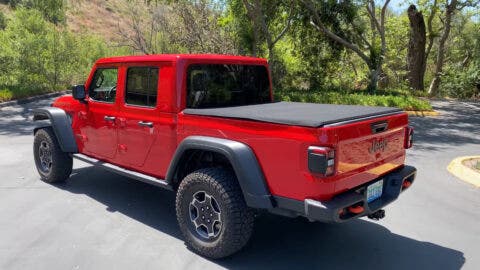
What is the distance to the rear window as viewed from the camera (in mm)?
4145

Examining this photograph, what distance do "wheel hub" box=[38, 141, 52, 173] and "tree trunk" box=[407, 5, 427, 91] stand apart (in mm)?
18882

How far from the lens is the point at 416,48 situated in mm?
20938

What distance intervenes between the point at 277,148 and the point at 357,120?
2.27 ft

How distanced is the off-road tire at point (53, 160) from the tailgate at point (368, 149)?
389cm

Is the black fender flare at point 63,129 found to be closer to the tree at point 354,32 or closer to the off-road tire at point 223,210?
the off-road tire at point 223,210

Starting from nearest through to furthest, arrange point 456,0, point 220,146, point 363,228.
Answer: point 220,146, point 363,228, point 456,0

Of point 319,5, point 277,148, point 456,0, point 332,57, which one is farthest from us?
point 456,0

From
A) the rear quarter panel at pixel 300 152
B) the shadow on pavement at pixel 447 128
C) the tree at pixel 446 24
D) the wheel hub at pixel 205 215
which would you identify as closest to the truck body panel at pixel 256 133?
the rear quarter panel at pixel 300 152

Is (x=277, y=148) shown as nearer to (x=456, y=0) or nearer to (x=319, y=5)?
(x=319, y=5)

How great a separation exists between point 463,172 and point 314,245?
11.8 ft

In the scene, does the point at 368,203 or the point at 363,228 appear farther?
the point at 363,228

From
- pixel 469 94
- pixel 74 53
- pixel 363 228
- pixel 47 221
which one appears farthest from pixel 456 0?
pixel 47 221

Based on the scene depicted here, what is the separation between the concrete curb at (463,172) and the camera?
20.0 ft

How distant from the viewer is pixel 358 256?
3.84m
